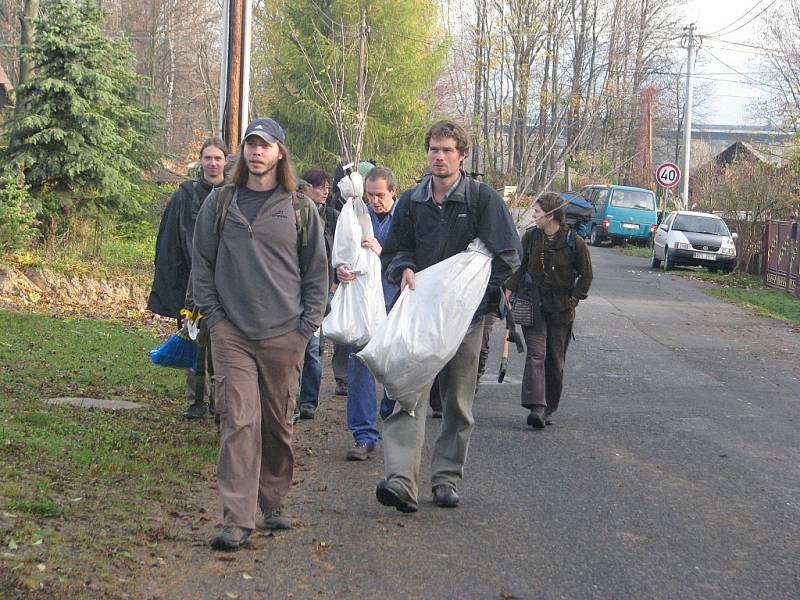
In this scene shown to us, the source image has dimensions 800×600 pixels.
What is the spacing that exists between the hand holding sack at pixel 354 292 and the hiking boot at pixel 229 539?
8.12 feet

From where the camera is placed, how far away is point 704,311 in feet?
67.8

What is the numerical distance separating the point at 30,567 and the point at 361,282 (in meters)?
3.56

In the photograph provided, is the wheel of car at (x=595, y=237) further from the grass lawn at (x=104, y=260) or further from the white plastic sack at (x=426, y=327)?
the white plastic sack at (x=426, y=327)

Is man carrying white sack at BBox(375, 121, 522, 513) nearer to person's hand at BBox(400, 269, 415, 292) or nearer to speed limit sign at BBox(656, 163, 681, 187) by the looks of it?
person's hand at BBox(400, 269, 415, 292)

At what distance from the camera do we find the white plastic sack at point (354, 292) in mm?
7777

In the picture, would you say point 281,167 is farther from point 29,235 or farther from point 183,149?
point 183,149

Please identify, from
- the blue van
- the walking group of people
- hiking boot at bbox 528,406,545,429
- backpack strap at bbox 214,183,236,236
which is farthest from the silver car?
backpack strap at bbox 214,183,236,236

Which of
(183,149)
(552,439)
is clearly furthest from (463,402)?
(183,149)

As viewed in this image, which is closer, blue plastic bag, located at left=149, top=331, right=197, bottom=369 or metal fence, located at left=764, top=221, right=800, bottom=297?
blue plastic bag, located at left=149, top=331, right=197, bottom=369

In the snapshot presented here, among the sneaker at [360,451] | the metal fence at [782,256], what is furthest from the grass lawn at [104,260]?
the metal fence at [782,256]

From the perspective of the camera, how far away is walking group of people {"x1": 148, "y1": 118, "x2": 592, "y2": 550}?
218 inches

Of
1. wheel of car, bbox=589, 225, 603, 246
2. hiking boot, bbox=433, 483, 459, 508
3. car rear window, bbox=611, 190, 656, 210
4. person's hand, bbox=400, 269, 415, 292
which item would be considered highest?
car rear window, bbox=611, 190, 656, 210

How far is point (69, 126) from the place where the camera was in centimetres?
1922

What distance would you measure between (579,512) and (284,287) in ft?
6.93
